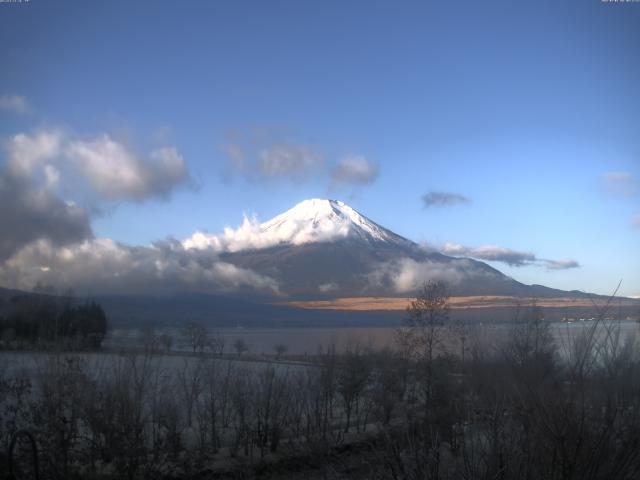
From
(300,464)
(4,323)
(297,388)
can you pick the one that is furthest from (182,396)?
(4,323)

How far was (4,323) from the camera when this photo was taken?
186 ft

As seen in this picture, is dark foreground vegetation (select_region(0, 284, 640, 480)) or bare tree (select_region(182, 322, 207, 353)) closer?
dark foreground vegetation (select_region(0, 284, 640, 480))

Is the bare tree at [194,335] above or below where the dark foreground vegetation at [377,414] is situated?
below

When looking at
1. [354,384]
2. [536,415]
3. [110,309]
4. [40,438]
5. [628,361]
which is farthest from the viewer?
[110,309]

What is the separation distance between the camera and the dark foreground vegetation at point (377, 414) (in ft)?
21.1

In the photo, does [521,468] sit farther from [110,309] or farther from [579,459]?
[110,309]

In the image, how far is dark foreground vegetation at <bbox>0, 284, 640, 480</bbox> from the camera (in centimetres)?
643

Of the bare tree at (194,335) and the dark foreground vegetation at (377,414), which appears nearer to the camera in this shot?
the dark foreground vegetation at (377,414)

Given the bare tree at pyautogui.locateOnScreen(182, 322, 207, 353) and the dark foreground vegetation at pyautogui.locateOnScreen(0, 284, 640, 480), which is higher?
the dark foreground vegetation at pyautogui.locateOnScreen(0, 284, 640, 480)

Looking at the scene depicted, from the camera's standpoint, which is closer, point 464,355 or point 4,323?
point 464,355

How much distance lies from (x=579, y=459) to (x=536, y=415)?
1.96ft

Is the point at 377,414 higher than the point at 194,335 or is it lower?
higher

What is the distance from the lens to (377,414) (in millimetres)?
24672

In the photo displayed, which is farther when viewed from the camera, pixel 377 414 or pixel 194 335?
pixel 194 335
